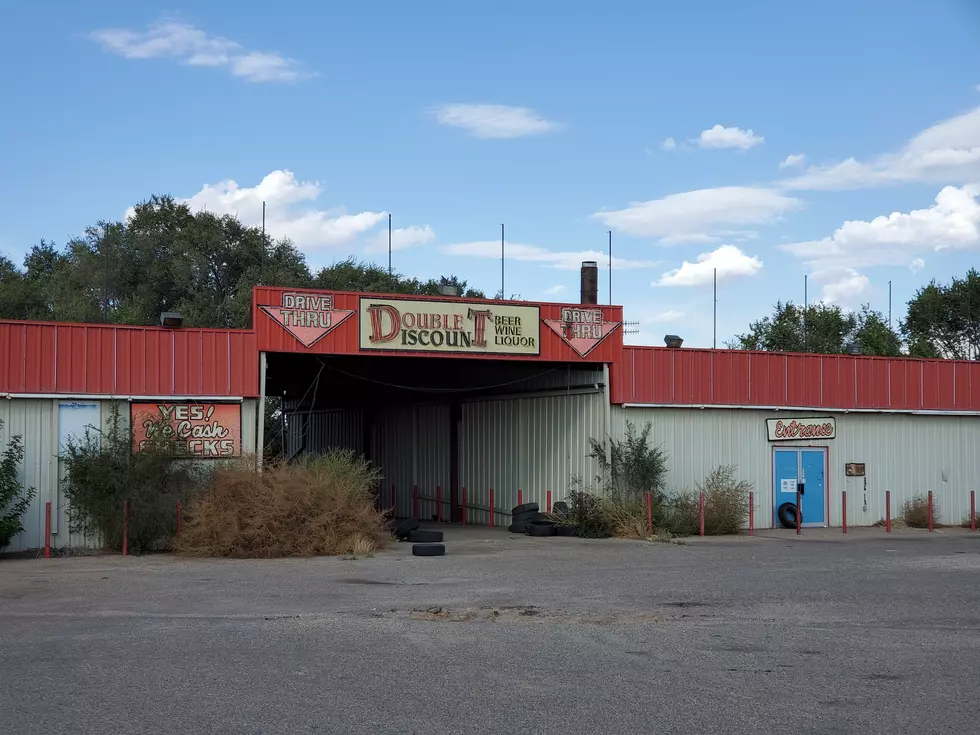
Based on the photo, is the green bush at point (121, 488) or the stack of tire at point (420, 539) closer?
the stack of tire at point (420, 539)

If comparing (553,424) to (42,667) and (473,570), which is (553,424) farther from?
(42,667)

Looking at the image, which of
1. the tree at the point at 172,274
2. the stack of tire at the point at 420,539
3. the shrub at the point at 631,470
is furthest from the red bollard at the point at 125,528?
the tree at the point at 172,274

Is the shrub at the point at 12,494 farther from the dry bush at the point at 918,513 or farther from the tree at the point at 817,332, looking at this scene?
the tree at the point at 817,332

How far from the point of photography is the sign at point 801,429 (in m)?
27.7

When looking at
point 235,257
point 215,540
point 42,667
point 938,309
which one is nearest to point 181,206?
point 235,257

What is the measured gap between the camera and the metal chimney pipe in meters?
28.3

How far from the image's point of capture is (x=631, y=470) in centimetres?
2533

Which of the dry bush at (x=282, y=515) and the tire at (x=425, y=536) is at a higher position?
the dry bush at (x=282, y=515)

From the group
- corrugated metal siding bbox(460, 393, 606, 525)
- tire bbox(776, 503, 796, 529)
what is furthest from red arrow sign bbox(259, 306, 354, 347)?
tire bbox(776, 503, 796, 529)

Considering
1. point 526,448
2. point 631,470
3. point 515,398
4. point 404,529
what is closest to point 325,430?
point 515,398

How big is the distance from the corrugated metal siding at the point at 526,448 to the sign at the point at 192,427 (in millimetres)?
8657

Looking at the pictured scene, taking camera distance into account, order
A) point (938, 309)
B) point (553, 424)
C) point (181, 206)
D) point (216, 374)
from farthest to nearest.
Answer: point (181, 206)
point (938, 309)
point (553, 424)
point (216, 374)

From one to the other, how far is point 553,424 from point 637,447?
318 centimetres

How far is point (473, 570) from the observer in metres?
17.8
